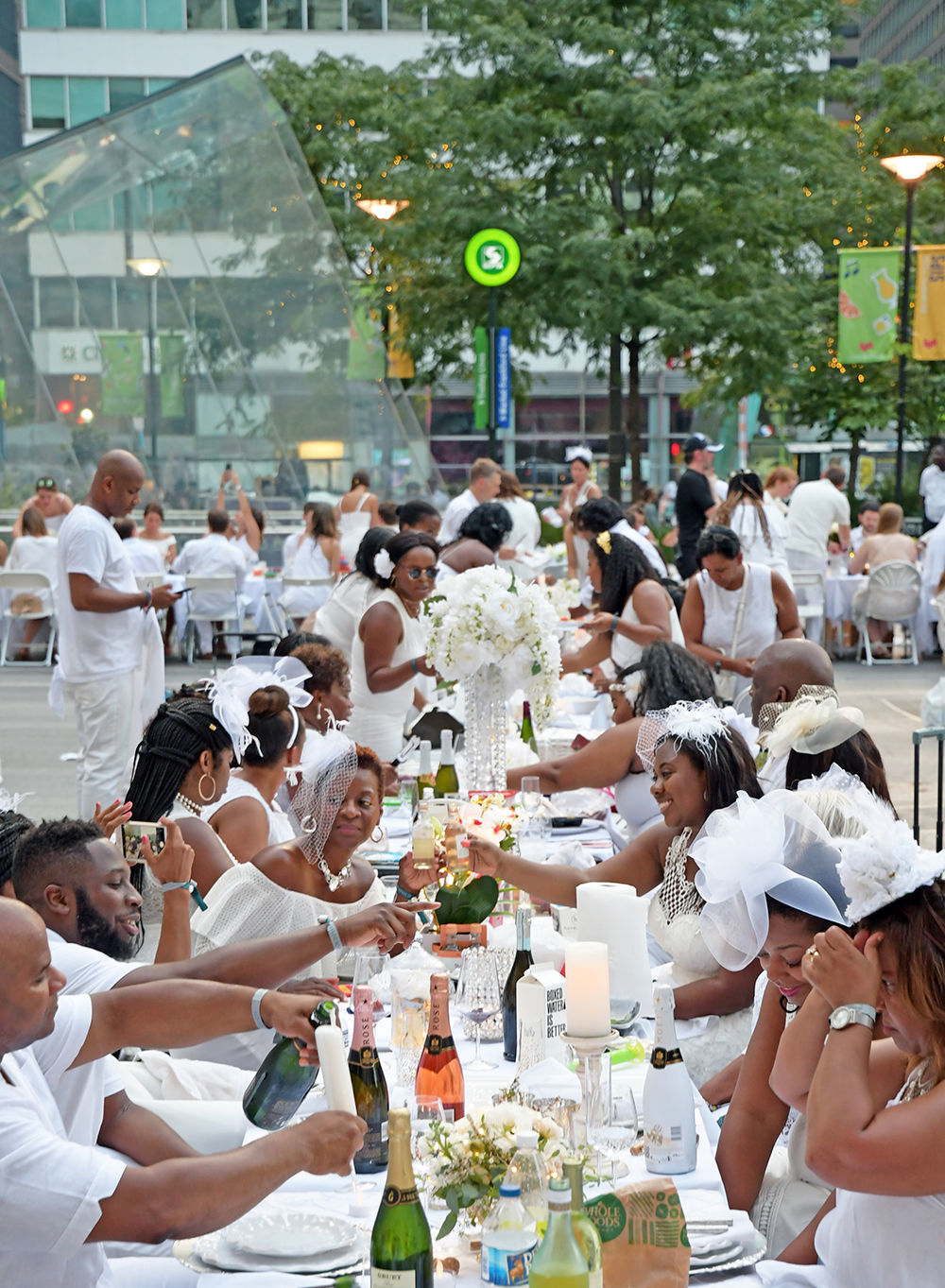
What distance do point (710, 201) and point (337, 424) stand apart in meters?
5.57

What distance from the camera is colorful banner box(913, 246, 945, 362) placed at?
46.8 ft

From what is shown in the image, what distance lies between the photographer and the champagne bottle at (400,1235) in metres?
1.88

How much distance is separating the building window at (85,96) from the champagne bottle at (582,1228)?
1254 inches

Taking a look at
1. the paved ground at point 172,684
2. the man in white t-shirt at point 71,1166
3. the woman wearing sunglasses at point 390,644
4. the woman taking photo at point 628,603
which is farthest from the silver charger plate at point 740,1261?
the paved ground at point 172,684

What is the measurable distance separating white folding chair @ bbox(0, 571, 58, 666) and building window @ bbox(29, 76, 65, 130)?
2061 centimetres

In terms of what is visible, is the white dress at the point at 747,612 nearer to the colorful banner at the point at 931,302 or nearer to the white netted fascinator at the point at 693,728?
the white netted fascinator at the point at 693,728

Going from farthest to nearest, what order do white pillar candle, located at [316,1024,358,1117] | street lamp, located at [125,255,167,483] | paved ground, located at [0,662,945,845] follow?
street lamp, located at [125,255,167,483], paved ground, located at [0,662,945,845], white pillar candle, located at [316,1024,358,1117]

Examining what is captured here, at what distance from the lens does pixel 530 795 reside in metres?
4.41

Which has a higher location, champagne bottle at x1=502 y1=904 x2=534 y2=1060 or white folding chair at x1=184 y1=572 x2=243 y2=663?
champagne bottle at x1=502 y1=904 x2=534 y2=1060

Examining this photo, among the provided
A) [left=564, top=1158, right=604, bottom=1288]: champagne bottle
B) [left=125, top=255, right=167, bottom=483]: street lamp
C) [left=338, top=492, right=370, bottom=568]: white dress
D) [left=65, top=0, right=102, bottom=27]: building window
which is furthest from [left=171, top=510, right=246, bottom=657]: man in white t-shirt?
[left=65, top=0, right=102, bottom=27]: building window

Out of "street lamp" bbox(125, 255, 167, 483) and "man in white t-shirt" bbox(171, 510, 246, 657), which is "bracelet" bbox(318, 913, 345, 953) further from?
"street lamp" bbox(125, 255, 167, 483)

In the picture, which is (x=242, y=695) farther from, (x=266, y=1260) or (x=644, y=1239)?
(x=644, y=1239)

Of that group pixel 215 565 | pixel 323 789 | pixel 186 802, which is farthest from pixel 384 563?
pixel 215 565

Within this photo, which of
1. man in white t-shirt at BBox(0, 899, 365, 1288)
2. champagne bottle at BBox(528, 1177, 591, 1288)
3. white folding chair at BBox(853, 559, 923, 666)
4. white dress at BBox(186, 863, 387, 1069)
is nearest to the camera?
champagne bottle at BBox(528, 1177, 591, 1288)
